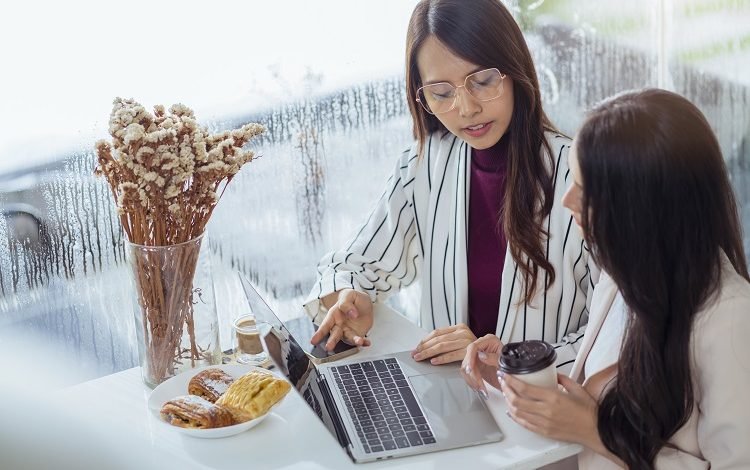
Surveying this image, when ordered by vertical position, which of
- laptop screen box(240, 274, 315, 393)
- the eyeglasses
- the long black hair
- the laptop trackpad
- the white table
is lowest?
the white table

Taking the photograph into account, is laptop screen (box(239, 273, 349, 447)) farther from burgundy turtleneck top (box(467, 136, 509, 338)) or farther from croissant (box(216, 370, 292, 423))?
burgundy turtleneck top (box(467, 136, 509, 338))

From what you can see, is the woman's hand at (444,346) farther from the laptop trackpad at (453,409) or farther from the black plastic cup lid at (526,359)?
the black plastic cup lid at (526,359)

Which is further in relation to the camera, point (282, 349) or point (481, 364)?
point (481, 364)

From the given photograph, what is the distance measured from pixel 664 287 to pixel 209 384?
28.8 inches

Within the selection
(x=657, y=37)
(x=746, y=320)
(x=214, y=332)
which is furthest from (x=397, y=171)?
(x=657, y=37)

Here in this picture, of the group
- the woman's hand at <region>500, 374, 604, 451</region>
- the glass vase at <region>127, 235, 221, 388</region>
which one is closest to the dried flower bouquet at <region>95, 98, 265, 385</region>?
the glass vase at <region>127, 235, 221, 388</region>

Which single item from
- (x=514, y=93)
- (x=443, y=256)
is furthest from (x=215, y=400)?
(x=514, y=93)

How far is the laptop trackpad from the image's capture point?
1.32 m

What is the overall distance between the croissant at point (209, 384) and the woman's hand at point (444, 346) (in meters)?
0.33

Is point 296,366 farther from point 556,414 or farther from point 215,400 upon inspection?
point 556,414

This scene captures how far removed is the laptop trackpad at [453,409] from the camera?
1.32 m

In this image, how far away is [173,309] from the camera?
4.95 ft

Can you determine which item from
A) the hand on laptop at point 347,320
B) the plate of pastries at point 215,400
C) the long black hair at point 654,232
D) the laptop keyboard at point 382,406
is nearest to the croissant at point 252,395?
the plate of pastries at point 215,400

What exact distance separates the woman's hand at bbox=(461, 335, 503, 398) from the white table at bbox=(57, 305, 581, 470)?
1.0 inches
